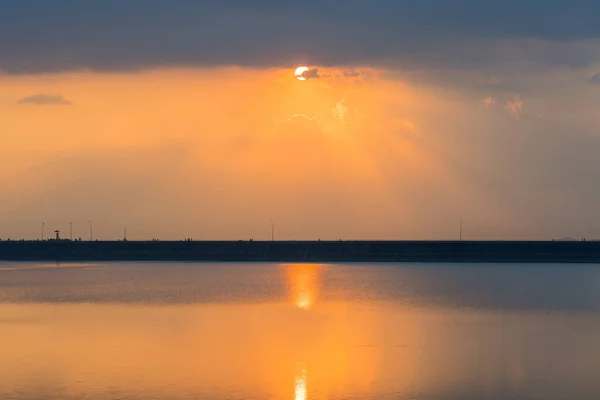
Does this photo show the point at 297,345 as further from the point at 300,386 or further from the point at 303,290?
the point at 303,290

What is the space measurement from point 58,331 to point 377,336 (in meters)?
20.2

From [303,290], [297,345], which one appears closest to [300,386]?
[297,345]

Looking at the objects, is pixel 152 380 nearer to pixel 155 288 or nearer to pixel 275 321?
pixel 275 321

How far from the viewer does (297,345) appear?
6631cm

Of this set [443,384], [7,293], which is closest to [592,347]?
[443,384]

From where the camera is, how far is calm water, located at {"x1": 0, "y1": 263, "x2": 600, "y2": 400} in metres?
50.5

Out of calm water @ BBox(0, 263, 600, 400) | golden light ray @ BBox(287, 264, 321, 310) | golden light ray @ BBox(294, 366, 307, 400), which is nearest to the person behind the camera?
golden light ray @ BBox(294, 366, 307, 400)

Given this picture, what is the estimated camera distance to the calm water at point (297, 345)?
1988 inches

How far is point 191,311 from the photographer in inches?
3607

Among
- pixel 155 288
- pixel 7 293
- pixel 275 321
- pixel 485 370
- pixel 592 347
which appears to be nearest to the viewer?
pixel 485 370

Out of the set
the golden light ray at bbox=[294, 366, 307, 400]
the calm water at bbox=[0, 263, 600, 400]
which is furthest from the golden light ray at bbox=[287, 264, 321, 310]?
the golden light ray at bbox=[294, 366, 307, 400]

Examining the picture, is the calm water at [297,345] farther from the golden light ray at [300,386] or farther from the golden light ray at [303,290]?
the golden light ray at [303,290]

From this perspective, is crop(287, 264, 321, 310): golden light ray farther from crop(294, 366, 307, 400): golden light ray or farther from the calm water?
crop(294, 366, 307, 400): golden light ray

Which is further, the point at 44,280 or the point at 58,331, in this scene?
the point at 44,280
